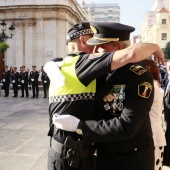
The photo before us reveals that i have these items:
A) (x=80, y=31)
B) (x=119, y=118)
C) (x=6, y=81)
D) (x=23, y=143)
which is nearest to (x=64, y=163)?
(x=119, y=118)

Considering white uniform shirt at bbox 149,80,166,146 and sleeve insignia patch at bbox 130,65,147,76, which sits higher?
sleeve insignia patch at bbox 130,65,147,76

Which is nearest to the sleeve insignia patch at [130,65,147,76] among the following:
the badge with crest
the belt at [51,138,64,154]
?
the badge with crest

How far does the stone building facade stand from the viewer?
87.6ft

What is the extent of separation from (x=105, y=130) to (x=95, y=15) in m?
138

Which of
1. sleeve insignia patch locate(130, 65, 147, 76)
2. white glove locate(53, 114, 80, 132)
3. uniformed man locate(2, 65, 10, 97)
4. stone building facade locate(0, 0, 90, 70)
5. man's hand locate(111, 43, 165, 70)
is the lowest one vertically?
uniformed man locate(2, 65, 10, 97)

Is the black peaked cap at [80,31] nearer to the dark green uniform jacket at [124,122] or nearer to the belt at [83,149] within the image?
the dark green uniform jacket at [124,122]

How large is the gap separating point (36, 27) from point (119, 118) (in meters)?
26.2

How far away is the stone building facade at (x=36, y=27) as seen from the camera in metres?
26.7

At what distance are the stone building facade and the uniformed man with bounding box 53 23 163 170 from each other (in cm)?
2532

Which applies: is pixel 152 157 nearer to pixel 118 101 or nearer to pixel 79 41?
pixel 118 101

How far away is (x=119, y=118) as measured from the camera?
1.88 meters

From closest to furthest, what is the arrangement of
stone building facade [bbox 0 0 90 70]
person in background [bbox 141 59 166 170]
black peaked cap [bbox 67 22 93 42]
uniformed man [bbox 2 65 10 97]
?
black peaked cap [bbox 67 22 93 42]
person in background [bbox 141 59 166 170]
uniformed man [bbox 2 65 10 97]
stone building facade [bbox 0 0 90 70]

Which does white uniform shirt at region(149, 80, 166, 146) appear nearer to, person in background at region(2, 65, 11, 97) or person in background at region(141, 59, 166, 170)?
person in background at region(141, 59, 166, 170)

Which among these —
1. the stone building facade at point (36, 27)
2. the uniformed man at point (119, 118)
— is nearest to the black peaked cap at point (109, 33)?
the uniformed man at point (119, 118)
